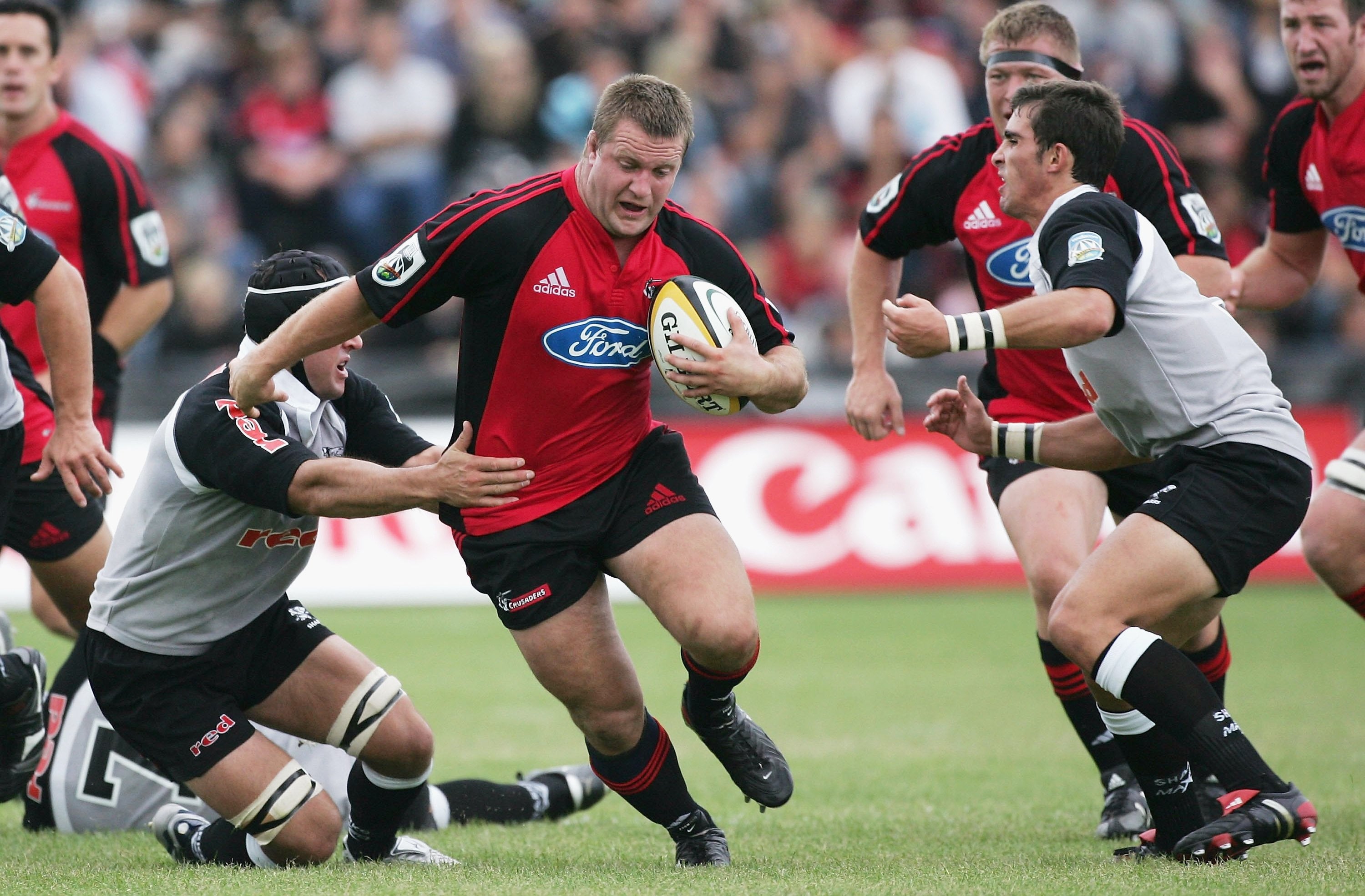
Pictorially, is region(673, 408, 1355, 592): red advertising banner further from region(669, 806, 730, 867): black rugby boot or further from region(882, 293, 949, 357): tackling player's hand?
region(882, 293, 949, 357): tackling player's hand

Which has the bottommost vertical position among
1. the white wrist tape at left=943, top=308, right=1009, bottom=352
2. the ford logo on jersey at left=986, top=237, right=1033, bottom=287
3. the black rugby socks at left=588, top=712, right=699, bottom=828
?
the black rugby socks at left=588, top=712, right=699, bottom=828

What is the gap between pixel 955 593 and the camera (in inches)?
492

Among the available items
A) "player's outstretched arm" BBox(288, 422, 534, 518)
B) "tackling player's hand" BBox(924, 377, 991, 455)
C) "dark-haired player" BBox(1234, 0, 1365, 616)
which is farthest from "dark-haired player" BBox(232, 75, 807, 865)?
"dark-haired player" BBox(1234, 0, 1365, 616)

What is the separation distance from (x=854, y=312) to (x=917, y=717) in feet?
8.80

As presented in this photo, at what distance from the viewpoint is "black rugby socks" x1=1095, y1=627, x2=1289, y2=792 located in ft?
15.3

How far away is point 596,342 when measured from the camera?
5074mm

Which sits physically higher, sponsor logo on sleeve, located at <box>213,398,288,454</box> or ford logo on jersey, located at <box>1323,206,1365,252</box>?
ford logo on jersey, located at <box>1323,206,1365,252</box>

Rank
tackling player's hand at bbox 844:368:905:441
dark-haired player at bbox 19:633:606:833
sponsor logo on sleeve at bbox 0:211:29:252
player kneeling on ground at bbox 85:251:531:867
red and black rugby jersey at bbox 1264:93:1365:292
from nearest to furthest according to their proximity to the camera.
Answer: player kneeling on ground at bbox 85:251:531:867 → sponsor logo on sleeve at bbox 0:211:29:252 → dark-haired player at bbox 19:633:606:833 → tackling player's hand at bbox 844:368:905:441 → red and black rugby jersey at bbox 1264:93:1365:292

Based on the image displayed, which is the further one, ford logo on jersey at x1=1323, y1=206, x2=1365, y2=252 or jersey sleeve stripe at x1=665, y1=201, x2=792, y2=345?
ford logo on jersey at x1=1323, y1=206, x2=1365, y2=252

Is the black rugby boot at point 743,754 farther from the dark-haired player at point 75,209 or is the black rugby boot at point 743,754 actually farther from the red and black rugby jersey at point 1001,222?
the dark-haired player at point 75,209

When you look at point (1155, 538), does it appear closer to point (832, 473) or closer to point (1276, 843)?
point (1276, 843)

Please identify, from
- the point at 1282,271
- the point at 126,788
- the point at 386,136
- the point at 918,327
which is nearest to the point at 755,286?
the point at 918,327

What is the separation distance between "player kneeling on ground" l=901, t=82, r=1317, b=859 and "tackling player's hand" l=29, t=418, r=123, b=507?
9.12 ft

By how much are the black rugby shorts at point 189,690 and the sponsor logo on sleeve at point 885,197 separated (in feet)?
9.16
